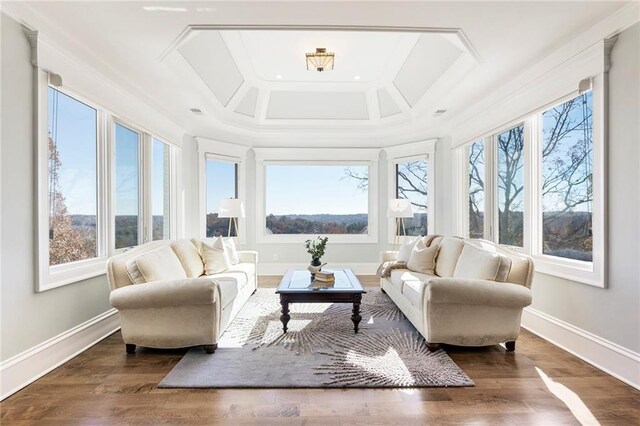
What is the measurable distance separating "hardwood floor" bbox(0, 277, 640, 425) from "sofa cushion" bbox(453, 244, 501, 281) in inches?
29.4

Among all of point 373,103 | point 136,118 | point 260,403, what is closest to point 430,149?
point 373,103

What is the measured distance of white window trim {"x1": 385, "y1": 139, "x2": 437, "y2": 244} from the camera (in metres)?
5.75

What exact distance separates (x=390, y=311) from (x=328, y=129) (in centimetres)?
335

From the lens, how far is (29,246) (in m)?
2.47

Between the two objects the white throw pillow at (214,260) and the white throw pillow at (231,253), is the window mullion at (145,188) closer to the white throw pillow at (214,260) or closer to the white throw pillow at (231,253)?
the white throw pillow at (214,260)

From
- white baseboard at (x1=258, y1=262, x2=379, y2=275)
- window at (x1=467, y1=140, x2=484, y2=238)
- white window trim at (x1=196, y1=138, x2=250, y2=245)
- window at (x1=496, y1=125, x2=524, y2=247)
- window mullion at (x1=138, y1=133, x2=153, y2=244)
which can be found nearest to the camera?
window at (x1=496, y1=125, x2=524, y2=247)

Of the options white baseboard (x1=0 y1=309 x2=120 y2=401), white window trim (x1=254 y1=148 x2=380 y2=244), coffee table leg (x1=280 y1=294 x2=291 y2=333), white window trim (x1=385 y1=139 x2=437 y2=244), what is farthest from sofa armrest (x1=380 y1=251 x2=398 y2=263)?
white baseboard (x1=0 y1=309 x2=120 y2=401)

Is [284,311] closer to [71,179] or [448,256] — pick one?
[448,256]

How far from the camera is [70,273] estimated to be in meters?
2.86

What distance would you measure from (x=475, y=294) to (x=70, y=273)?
11.2 feet

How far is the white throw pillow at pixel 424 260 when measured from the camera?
4117 mm

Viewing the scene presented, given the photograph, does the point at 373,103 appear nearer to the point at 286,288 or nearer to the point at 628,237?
the point at 286,288

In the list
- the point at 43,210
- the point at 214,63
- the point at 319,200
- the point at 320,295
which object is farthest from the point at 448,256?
the point at 43,210

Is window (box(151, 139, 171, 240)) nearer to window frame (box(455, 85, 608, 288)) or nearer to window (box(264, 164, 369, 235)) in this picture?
window (box(264, 164, 369, 235))
